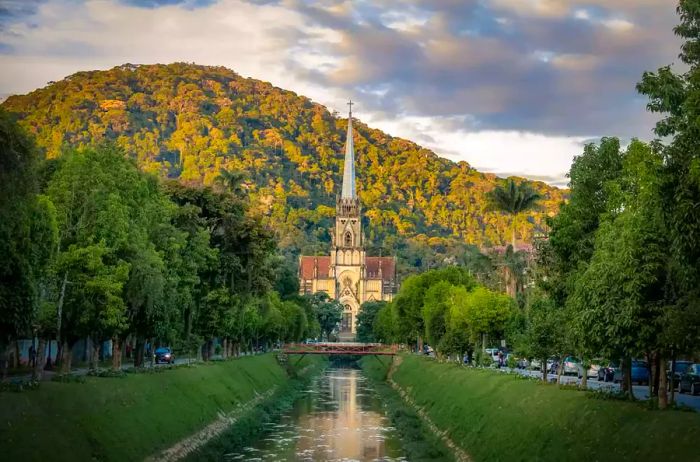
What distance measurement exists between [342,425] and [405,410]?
24.9 feet

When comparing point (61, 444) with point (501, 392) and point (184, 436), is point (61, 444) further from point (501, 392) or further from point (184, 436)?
point (501, 392)

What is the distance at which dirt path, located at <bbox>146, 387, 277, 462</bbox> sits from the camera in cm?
4734

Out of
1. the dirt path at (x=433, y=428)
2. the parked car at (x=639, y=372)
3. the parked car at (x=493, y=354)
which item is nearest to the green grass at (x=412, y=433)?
the dirt path at (x=433, y=428)

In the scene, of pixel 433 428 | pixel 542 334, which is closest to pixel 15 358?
pixel 433 428

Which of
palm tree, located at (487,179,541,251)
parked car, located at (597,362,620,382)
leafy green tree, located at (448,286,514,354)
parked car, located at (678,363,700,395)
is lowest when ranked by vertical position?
parked car, located at (597,362,620,382)

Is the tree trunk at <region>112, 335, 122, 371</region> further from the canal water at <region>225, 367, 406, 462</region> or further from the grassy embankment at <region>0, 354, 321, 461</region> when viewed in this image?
the canal water at <region>225, 367, 406, 462</region>

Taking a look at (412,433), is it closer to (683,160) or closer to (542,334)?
(542,334)

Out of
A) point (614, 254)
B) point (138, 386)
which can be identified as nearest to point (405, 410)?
point (138, 386)

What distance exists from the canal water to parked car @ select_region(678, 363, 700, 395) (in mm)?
17710

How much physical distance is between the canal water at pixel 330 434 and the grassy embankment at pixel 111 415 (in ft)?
12.3

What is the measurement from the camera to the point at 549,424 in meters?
40.5

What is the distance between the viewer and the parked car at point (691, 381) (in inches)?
2085

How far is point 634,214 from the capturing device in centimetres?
3525

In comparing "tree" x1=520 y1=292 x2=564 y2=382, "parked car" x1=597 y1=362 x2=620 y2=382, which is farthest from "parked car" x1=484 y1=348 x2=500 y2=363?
"tree" x1=520 y1=292 x2=564 y2=382
